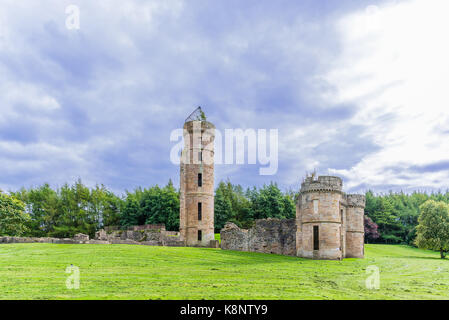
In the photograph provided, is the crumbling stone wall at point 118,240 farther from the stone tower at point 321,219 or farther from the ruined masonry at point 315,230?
the stone tower at point 321,219

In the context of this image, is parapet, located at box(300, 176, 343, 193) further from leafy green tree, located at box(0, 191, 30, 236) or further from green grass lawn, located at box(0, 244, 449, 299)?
leafy green tree, located at box(0, 191, 30, 236)

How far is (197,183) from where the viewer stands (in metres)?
41.6

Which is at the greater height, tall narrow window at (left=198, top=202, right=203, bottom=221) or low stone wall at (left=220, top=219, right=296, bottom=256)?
tall narrow window at (left=198, top=202, right=203, bottom=221)

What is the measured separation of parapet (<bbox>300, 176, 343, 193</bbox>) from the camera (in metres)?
30.3

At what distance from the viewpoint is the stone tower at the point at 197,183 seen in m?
41.0

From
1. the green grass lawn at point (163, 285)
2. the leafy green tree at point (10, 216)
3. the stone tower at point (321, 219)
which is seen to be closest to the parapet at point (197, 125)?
the stone tower at point (321, 219)

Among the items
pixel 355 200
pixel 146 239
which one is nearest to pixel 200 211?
pixel 146 239

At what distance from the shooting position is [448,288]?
1465 cm

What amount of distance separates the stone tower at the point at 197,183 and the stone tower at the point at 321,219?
13625 millimetres

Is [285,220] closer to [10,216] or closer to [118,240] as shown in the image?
[118,240]

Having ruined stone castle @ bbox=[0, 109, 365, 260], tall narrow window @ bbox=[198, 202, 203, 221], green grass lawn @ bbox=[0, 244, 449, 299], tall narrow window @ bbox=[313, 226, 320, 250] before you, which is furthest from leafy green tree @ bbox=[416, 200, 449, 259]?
green grass lawn @ bbox=[0, 244, 449, 299]
